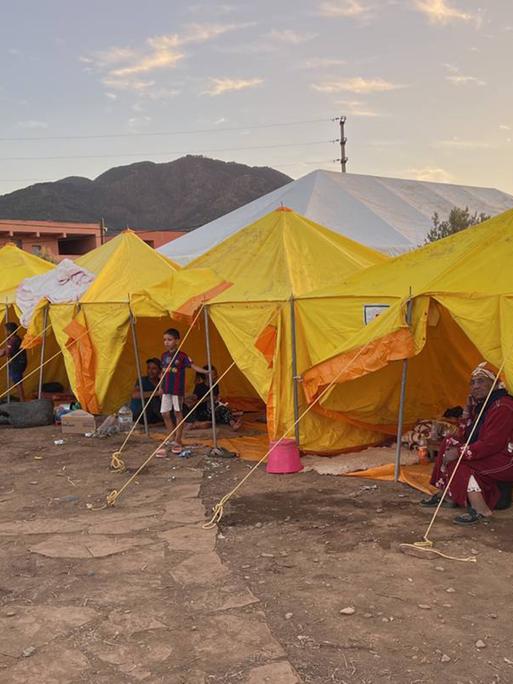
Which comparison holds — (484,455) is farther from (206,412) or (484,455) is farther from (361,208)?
(361,208)

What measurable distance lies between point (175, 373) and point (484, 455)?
4.17 meters

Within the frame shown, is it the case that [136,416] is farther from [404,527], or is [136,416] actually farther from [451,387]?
[404,527]

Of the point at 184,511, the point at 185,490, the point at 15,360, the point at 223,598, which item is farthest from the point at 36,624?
the point at 15,360

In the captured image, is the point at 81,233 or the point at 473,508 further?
the point at 81,233

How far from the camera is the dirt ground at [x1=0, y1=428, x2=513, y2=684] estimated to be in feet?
11.2

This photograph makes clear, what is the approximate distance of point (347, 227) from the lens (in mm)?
15453

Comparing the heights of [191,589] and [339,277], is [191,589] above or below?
below

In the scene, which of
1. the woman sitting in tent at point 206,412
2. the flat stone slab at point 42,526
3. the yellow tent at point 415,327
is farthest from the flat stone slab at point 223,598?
the woman sitting in tent at point 206,412

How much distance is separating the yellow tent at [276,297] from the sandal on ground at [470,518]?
2.45 meters

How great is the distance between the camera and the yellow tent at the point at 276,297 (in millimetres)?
7750

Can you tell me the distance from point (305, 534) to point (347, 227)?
36.2 feet

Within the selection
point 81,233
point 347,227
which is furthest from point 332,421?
point 81,233

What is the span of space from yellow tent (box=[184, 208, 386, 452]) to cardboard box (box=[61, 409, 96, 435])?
2.72 m

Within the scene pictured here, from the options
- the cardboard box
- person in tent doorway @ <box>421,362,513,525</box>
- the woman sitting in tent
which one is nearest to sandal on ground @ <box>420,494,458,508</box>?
person in tent doorway @ <box>421,362,513,525</box>
